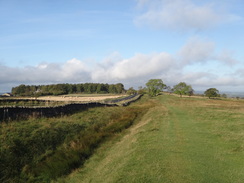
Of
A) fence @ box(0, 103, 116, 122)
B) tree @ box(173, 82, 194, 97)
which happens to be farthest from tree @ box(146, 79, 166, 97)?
fence @ box(0, 103, 116, 122)

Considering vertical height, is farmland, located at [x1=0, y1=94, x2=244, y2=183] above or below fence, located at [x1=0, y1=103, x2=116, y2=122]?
below

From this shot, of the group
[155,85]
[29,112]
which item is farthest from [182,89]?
[29,112]

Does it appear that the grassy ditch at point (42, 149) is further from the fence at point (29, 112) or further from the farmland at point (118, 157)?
the fence at point (29, 112)

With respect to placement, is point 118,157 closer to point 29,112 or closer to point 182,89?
point 29,112

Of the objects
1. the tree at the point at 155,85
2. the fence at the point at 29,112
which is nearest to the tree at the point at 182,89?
the tree at the point at 155,85

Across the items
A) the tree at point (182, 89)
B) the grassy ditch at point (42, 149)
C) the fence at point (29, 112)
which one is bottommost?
the grassy ditch at point (42, 149)

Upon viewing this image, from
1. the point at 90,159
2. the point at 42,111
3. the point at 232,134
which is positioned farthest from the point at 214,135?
the point at 42,111

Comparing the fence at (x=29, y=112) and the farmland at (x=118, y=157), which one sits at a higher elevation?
the fence at (x=29, y=112)

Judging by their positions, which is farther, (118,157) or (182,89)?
(182,89)

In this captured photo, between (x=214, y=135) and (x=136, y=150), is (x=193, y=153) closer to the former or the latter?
(x=136, y=150)

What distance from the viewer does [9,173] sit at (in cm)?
974

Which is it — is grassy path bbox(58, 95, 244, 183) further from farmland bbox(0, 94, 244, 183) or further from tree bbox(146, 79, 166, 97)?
tree bbox(146, 79, 166, 97)

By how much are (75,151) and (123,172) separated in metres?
5.31

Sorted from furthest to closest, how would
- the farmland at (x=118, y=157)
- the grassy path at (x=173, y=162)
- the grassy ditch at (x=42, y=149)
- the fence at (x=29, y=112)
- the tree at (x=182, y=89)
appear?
the tree at (x=182, y=89) → the fence at (x=29, y=112) → the grassy ditch at (x=42, y=149) → the farmland at (x=118, y=157) → the grassy path at (x=173, y=162)
